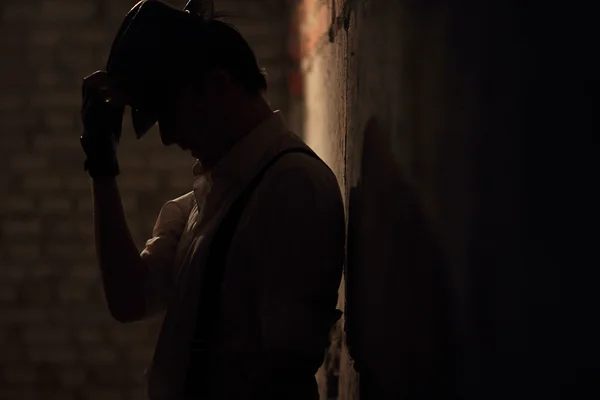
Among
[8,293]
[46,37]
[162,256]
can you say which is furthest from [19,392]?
[162,256]

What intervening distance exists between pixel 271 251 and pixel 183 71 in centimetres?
31

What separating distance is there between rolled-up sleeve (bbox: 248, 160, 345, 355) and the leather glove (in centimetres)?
34

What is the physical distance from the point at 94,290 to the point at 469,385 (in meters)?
2.98

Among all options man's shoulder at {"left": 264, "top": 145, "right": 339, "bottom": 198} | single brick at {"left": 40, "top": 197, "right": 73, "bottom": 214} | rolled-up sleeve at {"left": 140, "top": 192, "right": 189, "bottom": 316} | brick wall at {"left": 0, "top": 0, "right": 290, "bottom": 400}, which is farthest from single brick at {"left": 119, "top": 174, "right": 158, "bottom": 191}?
man's shoulder at {"left": 264, "top": 145, "right": 339, "bottom": 198}

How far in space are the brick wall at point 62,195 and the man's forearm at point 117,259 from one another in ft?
7.23

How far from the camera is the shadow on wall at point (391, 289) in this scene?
30.1 inches

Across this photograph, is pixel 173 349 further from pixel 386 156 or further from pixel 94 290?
pixel 94 290

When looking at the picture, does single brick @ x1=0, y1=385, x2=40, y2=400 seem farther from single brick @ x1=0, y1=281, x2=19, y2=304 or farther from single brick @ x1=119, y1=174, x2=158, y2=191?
single brick @ x1=119, y1=174, x2=158, y2=191

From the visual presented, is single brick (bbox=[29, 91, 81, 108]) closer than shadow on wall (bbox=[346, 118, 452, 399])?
No

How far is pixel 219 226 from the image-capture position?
0.98 meters

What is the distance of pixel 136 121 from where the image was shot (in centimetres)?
111

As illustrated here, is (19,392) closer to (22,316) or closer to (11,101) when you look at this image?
(22,316)

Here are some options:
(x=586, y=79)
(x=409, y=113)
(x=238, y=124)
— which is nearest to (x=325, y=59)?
(x=238, y=124)

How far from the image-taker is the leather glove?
1.14m
